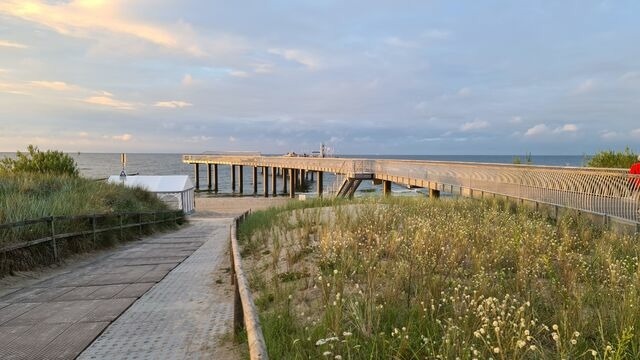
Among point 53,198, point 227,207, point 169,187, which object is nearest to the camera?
point 53,198

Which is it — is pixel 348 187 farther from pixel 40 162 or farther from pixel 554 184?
pixel 554 184

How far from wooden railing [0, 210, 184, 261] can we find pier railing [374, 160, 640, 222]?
41.4ft

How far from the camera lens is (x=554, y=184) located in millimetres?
14562

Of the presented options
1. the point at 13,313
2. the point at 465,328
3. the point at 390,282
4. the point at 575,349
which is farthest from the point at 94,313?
the point at 575,349

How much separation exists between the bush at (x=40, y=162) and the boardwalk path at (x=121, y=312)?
1711 cm

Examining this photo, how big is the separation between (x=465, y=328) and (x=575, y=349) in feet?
2.72

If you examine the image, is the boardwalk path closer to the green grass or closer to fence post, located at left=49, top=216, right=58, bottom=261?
fence post, located at left=49, top=216, right=58, bottom=261

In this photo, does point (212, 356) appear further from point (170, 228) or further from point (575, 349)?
point (170, 228)

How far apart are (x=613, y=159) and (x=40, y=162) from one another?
28.5 metres

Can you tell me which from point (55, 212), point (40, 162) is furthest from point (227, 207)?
point (55, 212)

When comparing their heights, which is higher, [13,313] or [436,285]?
[436,285]

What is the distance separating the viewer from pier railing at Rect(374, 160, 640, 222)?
37.1 ft

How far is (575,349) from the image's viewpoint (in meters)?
3.78

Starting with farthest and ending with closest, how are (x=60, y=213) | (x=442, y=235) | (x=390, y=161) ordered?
(x=390, y=161) → (x=60, y=213) → (x=442, y=235)
